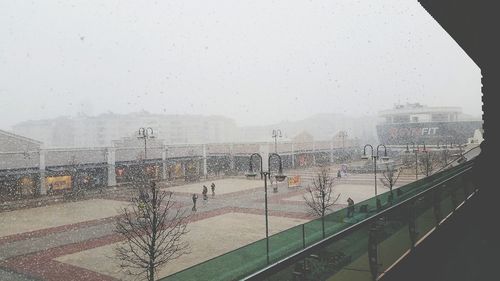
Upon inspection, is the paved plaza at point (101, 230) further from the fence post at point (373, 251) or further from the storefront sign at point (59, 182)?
the fence post at point (373, 251)

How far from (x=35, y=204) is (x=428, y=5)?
3885cm

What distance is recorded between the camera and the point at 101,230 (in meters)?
23.2

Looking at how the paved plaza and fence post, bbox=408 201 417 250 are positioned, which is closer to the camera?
fence post, bbox=408 201 417 250

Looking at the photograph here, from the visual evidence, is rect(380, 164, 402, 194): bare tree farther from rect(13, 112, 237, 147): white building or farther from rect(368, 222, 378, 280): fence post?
rect(13, 112, 237, 147): white building

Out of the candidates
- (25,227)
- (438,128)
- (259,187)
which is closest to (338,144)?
(438,128)

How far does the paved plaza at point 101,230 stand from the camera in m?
15.6

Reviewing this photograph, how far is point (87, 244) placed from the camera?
64.8ft

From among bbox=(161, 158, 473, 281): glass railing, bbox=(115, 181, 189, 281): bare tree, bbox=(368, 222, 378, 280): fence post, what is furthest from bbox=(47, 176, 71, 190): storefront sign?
bbox=(368, 222, 378, 280): fence post

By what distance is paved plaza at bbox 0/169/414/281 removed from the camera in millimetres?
15648

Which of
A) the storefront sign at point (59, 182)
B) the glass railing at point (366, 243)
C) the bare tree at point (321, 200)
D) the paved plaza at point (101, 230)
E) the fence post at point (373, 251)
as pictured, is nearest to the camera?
the glass railing at point (366, 243)

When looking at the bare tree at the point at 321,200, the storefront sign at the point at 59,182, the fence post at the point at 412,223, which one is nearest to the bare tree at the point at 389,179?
the bare tree at the point at 321,200

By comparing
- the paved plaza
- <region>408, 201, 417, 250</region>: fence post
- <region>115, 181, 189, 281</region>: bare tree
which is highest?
<region>408, 201, 417, 250</region>: fence post

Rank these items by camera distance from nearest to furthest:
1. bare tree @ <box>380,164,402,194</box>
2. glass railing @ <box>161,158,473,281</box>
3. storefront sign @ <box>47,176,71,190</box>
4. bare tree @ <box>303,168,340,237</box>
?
glass railing @ <box>161,158,473,281</box> < bare tree @ <box>303,168,340,237</box> < bare tree @ <box>380,164,402,194</box> < storefront sign @ <box>47,176,71,190</box>

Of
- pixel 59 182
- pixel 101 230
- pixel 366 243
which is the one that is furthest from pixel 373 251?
pixel 59 182
